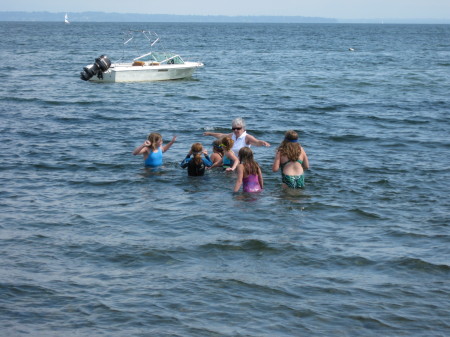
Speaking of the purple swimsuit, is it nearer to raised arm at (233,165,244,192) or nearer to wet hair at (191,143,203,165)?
raised arm at (233,165,244,192)

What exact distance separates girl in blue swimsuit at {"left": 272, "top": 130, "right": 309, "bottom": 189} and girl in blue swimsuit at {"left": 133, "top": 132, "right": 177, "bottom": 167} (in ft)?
8.50

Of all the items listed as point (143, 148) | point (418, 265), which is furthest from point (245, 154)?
point (418, 265)

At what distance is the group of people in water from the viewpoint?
471 inches

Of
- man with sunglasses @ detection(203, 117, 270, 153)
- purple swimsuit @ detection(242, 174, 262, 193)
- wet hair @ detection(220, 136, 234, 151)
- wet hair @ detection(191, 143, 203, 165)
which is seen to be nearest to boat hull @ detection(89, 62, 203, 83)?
man with sunglasses @ detection(203, 117, 270, 153)

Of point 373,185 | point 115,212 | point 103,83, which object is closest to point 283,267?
point 115,212

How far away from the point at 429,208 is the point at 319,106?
14.2 m

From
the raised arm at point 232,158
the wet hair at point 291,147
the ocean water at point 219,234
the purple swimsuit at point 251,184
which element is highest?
the wet hair at point 291,147

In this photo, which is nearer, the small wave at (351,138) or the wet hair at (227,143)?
the wet hair at (227,143)

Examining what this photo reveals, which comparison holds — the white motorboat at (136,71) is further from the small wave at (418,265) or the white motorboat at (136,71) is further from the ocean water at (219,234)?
the small wave at (418,265)

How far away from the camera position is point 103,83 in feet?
104

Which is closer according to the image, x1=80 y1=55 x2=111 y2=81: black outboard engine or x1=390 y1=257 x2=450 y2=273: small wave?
x1=390 y1=257 x2=450 y2=273: small wave

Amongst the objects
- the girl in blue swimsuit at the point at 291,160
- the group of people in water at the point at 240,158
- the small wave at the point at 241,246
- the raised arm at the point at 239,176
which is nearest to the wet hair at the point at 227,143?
the group of people in water at the point at 240,158

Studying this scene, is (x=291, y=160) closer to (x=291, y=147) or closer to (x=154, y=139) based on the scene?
(x=291, y=147)

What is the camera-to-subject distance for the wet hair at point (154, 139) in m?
13.6
